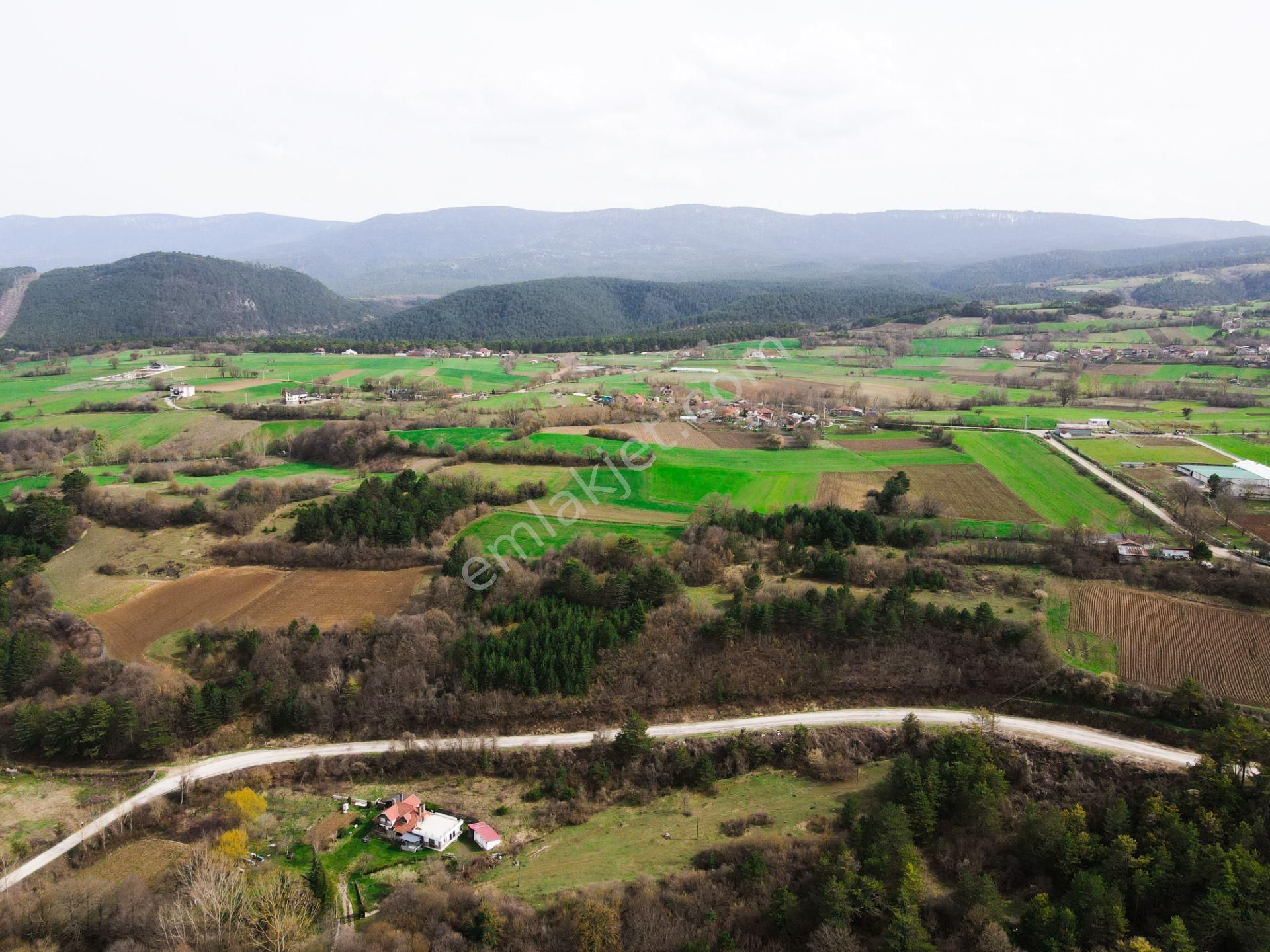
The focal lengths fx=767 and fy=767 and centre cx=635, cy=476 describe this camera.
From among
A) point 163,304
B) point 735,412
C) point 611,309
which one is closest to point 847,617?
point 735,412

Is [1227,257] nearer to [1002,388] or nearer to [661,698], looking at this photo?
[1002,388]

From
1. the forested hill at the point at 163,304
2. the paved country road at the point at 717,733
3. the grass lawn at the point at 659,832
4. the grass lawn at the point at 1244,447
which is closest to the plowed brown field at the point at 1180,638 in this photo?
the paved country road at the point at 717,733

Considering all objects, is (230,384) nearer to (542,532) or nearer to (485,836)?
(542,532)

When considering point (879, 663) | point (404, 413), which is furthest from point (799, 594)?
point (404, 413)

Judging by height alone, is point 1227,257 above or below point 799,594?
above

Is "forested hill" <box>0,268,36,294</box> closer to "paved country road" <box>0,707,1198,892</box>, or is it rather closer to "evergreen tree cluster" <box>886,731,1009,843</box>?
"paved country road" <box>0,707,1198,892</box>

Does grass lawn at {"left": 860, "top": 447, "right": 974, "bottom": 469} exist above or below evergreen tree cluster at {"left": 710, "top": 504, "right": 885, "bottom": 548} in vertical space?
above

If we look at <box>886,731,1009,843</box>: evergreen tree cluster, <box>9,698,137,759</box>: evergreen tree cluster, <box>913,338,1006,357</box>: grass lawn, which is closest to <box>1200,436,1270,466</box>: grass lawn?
<box>886,731,1009,843</box>: evergreen tree cluster

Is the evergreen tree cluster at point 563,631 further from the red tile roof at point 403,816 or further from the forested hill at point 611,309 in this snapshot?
the forested hill at point 611,309
